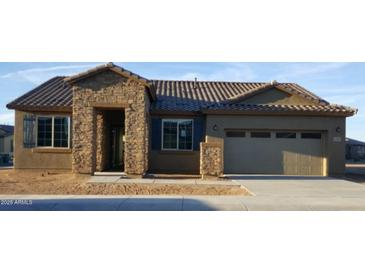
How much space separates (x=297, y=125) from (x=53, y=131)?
12.4m

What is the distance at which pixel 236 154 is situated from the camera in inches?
754

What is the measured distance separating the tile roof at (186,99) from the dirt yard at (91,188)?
14.5ft

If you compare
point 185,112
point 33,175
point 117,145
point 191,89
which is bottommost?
point 33,175

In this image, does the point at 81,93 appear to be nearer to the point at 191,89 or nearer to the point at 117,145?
the point at 117,145

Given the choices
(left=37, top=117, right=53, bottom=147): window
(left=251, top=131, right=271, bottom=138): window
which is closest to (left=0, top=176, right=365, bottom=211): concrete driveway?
(left=251, top=131, right=271, bottom=138): window

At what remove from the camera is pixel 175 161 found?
1948cm

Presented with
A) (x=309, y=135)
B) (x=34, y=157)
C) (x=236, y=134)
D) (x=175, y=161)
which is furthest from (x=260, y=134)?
(x=34, y=157)

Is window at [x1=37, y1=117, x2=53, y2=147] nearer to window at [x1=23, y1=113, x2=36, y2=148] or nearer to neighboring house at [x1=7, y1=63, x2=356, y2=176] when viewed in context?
neighboring house at [x1=7, y1=63, x2=356, y2=176]

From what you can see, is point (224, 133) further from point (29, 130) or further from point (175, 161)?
point (29, 130)

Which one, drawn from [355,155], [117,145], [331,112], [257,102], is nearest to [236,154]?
[257,102]

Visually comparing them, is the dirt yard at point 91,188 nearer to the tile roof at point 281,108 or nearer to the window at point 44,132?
the window at point 44,132

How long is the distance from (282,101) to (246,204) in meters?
10.9

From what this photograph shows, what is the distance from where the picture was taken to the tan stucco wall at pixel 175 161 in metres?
19.4

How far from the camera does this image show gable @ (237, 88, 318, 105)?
20.0 meters
